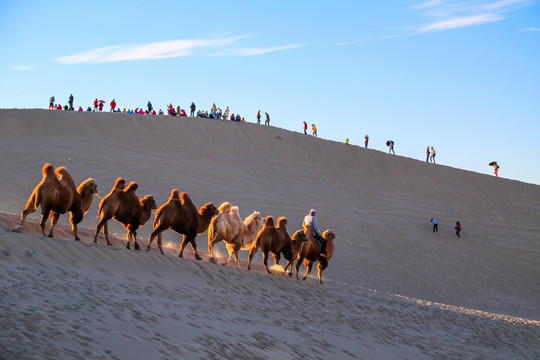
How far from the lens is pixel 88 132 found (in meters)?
39.0

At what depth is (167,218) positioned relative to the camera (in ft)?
49.8

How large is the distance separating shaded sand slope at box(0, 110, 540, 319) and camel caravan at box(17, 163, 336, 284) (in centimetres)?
554

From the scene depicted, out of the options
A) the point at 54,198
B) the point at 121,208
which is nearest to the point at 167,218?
the point at 121,208

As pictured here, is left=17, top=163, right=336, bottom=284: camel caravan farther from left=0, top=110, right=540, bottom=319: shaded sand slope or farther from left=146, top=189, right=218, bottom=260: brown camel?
left=0, top=110, right=540, bottom=319: shaded sand slope

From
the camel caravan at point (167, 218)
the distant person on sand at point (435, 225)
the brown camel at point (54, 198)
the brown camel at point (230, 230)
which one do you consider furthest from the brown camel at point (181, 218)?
the distant person on sand at point (435, 225)

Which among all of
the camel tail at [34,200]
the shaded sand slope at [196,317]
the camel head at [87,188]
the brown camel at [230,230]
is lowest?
the shaded sand slope at [196,317]

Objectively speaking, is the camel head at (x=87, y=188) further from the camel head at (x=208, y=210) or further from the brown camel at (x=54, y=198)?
the camel head at (x=208, y=210)

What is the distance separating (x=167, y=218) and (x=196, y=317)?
245 inches

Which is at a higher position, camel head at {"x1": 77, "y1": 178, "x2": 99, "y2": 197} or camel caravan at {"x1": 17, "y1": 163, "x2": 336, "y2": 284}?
camel head at {"x1": 77, "y1": 178, "x2": 99, "y2": 197}

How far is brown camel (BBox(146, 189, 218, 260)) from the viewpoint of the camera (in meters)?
15.2

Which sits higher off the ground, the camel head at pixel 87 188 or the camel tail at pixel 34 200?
the camel head at pixel 87 188

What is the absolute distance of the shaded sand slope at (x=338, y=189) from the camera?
82.2 ft

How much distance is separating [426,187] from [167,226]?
28.3 meters

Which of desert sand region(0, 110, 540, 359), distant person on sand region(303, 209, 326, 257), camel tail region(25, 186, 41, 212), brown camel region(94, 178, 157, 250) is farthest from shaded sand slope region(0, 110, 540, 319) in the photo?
camel tail region(25, 186, 41, 212)
